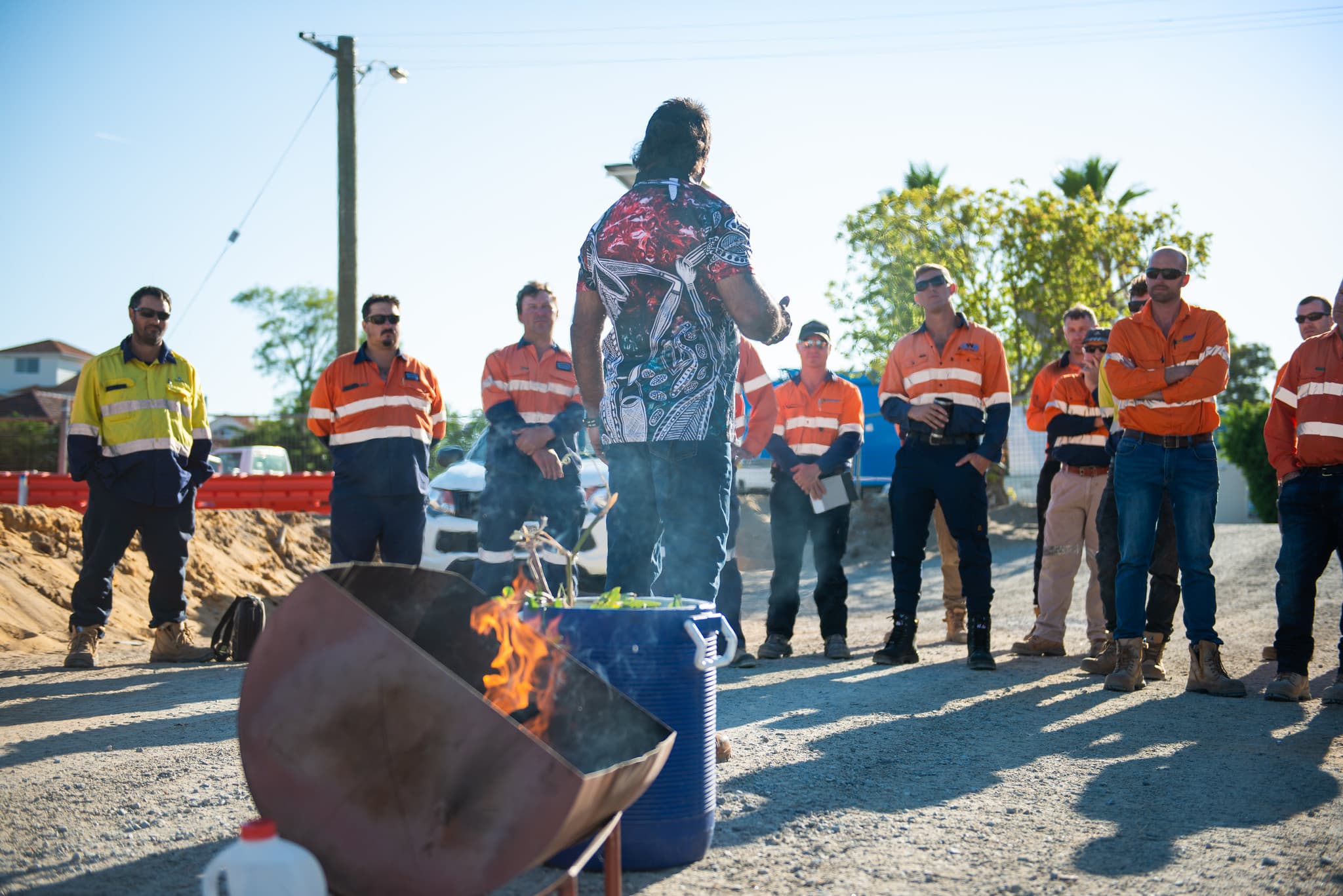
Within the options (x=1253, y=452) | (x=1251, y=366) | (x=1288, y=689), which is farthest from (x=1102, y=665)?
(x=1251, y=366)

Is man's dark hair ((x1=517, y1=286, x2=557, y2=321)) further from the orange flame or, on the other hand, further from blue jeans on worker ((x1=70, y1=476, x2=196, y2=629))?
the orange flame

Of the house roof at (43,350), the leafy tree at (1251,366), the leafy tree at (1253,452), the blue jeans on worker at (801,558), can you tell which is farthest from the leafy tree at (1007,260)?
the house roof at (43,350)

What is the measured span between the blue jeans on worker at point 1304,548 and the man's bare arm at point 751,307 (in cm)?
374

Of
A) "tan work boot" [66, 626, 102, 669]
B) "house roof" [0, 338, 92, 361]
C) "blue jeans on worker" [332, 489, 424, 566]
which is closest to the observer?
"blue jeans on worker" [332, 489, 424, 566]

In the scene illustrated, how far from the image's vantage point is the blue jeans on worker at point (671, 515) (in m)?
3.80

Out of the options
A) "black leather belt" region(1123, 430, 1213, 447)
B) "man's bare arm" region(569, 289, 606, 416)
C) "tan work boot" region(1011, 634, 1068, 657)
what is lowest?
"tan work boot" region(1011, 634, 1068, 657)

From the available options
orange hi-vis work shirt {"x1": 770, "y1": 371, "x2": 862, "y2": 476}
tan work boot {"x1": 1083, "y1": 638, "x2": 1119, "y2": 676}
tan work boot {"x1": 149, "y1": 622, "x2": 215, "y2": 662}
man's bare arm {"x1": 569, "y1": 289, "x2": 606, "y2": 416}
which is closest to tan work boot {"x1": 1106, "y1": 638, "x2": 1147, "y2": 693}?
tan work boot {"x1": 1083, "y1": 638, "x2": 1119, "y2": 676}

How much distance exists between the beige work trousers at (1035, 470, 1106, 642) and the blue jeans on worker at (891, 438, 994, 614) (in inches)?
35.1

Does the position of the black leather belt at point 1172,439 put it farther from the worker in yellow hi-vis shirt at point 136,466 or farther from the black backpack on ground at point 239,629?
the worker in yellow hi-vis shirt at point 136,466

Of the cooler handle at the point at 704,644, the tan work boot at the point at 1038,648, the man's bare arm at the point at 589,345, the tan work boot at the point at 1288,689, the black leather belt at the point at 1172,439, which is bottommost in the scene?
the tan work boot at the point at 1038,648

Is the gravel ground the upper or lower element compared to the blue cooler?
lower

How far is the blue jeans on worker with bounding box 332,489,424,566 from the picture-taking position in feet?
22.8

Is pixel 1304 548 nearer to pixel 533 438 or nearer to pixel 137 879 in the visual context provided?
pixel 533 438

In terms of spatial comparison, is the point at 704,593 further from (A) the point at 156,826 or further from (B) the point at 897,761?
(A) the point at 156,826
